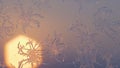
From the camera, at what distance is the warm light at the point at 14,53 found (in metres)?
1.42

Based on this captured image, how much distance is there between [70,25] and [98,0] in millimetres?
195

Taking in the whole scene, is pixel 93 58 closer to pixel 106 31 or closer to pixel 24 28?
pixel 106 31

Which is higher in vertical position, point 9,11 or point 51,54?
point 9,11

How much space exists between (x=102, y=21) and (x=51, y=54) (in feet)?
1.04

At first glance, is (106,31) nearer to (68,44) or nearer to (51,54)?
(68,44)

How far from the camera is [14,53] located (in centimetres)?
143

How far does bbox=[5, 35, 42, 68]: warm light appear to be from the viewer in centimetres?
142

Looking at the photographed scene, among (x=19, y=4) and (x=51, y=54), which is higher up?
(x=19, y=4)

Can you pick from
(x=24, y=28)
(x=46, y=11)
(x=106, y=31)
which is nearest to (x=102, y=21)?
(x=106, y=31)

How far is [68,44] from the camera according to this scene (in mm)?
1426

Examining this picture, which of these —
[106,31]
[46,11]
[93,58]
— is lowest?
[93,58]

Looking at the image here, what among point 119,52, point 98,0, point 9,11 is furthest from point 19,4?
point 119,52

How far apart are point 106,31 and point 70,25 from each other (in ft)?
0.62

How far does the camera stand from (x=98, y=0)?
4.70 ft
